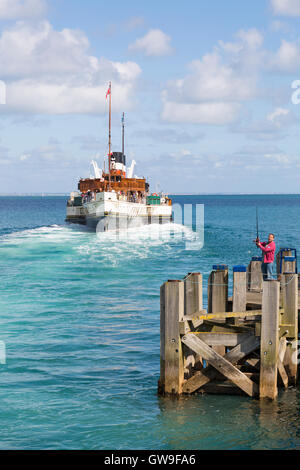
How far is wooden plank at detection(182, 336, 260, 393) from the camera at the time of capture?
42.5 feet

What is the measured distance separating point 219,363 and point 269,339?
1157mm

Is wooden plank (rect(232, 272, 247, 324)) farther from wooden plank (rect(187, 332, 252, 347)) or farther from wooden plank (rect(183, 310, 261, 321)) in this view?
wooden plank (rect(187, 332, 252, 347))

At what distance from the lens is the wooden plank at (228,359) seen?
510 inches

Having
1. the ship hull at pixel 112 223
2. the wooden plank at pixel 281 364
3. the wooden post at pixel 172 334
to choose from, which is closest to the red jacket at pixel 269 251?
the wooden plank at pixel 281 364

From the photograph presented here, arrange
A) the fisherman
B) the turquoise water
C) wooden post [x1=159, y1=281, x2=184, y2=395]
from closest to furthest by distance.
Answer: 1. the turquoise water
2. wooden post [x1=159, y1=281, x2=184, y2=395]
3. the fisherman

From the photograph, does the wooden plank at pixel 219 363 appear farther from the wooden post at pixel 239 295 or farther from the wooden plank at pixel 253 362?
the wooden post at pixel 239 295

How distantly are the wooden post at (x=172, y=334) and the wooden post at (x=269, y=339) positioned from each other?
1.71 metres

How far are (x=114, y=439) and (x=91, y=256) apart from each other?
33947 mm

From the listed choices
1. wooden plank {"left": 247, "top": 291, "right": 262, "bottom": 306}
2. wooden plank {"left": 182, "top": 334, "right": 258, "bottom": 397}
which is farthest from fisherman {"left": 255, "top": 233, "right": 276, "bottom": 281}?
wooden plank {"left": 182, "top": 334, "right": 258, "bottom": 397}

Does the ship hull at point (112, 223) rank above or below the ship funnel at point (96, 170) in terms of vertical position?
below

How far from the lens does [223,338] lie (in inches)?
511

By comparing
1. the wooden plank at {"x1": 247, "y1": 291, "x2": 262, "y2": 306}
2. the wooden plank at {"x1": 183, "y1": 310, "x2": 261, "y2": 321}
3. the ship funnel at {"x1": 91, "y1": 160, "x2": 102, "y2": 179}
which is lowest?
the wooden plank at {"x1": 183, "y1": 310, "x2": 261, "y2": 321}
